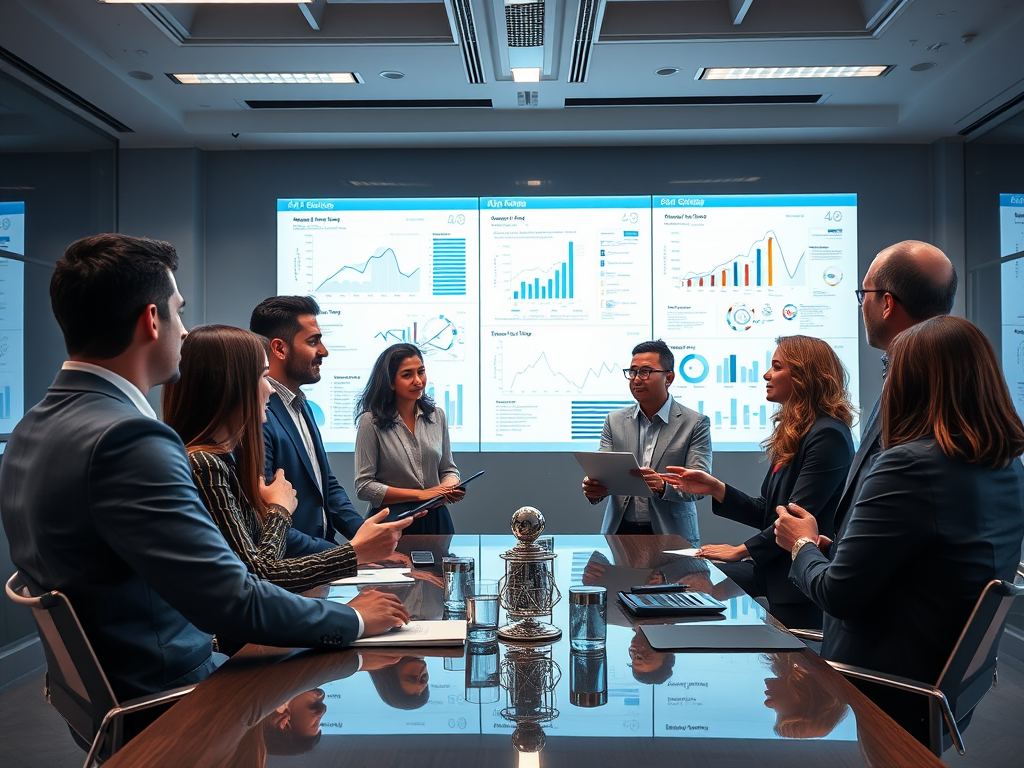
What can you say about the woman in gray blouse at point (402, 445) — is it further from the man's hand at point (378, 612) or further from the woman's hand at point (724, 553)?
the man's hand at point (378, 612)

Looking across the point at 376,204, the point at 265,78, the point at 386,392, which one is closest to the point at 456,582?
the point at 386,392

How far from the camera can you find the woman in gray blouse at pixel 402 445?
3.99 metres

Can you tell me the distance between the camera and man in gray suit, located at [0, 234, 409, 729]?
1.40 meters

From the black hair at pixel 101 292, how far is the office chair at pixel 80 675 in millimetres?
485

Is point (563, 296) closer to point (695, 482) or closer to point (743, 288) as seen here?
point (743, 288)

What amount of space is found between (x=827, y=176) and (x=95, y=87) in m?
4.90

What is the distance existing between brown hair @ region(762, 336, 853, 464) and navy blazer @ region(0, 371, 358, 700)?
198cm

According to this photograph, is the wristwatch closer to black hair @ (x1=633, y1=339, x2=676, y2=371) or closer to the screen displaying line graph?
black hair @ (x1=633, y1=339, x2=676, y2=371)

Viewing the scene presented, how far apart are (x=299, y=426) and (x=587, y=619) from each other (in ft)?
6.09

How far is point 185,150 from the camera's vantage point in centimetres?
576

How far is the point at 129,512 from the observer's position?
54.6 inches

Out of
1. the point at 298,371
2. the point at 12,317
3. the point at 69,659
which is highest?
the point at 12,317

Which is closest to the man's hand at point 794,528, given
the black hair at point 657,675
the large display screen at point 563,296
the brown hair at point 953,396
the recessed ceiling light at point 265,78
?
the brown hair at point 953,396

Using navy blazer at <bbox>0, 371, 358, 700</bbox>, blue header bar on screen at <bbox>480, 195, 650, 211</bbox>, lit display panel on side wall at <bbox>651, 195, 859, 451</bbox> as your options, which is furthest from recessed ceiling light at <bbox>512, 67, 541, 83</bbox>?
navy blazer at <bbox>0, 371, 358, 700</bbox>
